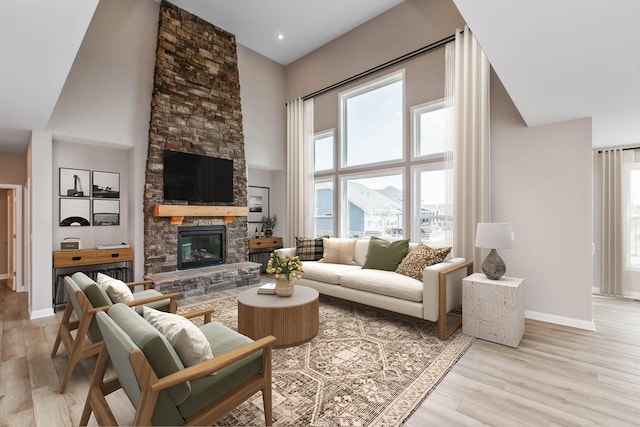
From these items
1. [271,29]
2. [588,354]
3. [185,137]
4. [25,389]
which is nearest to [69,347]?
[25,389]

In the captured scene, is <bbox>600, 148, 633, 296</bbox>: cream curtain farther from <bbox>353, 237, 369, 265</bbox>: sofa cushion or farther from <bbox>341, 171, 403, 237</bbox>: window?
<bbox>353, 237, 369, 265</bbox>: sofa cushion

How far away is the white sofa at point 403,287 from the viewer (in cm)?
294

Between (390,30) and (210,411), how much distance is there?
554 centimetres

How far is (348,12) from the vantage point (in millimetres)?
4992

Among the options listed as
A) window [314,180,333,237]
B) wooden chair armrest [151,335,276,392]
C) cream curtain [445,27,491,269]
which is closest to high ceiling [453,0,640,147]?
cream curtain [445,27,491,269]

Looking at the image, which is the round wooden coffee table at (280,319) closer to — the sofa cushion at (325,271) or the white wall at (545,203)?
the sofa cushion at (325,271)

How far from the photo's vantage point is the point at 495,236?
2.97m

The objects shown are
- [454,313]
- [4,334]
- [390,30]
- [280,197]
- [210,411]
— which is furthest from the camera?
[280,197]

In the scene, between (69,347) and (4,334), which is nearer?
(69,347)

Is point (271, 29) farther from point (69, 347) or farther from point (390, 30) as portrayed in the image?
point (69, 347)

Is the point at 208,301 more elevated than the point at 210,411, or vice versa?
the point at 210,411

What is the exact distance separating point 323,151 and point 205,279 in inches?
132

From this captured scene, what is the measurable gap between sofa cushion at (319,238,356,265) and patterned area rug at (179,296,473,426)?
118 cm

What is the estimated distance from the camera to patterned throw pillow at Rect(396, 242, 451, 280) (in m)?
3.41
